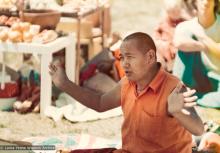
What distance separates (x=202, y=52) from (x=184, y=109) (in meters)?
3.01

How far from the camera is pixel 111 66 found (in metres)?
6.50

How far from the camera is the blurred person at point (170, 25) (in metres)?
6.47

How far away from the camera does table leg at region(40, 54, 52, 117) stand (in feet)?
18.7

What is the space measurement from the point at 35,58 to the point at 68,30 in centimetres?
42

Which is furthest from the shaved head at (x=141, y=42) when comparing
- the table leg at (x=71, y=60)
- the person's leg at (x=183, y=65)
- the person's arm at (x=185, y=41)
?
the person's leg at (x=183, y=65)

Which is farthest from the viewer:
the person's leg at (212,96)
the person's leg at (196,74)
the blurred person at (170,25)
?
the blurred person at (170,25)

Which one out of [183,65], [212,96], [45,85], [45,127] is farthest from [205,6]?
[45,127]

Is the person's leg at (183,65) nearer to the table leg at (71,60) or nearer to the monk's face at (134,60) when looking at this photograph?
the table leg at (71,60)

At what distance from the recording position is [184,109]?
3234mm

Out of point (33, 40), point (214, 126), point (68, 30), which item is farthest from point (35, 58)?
point (214, 126)

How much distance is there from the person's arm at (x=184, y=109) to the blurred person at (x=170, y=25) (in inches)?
120

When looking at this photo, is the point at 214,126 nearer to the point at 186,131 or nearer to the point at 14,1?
the point at 186,131

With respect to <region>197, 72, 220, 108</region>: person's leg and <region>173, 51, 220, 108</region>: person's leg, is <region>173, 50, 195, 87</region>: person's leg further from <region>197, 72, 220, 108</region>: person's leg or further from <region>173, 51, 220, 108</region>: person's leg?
<region>197, 72, 220, 108</region>: person's leg

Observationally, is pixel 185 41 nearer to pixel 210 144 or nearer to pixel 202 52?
pixel 202 52
